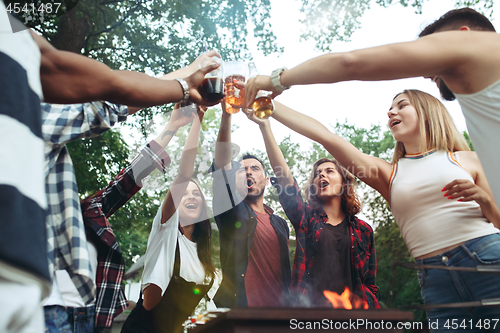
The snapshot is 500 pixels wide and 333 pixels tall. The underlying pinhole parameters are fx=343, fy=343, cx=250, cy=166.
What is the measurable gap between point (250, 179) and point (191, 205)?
664mm

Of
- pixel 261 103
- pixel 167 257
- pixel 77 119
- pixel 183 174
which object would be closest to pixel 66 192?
pixel 77 119

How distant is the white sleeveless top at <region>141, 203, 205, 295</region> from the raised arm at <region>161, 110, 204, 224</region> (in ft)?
0.25

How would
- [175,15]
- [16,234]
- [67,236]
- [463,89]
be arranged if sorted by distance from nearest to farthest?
1. [16,234]
2. [67,236]
3. [463,89]
4. [175,15]

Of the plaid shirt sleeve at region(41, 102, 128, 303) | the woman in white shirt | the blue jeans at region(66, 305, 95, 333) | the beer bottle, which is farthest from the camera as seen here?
the woman in white shirt

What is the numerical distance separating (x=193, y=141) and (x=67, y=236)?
6.29 ft

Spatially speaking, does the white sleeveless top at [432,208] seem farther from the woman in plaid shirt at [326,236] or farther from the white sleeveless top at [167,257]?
the white sleeveless top at [167,257]

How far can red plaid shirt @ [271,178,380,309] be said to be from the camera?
2.71m

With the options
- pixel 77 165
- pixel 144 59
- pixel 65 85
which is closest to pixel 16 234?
pixel 65 85

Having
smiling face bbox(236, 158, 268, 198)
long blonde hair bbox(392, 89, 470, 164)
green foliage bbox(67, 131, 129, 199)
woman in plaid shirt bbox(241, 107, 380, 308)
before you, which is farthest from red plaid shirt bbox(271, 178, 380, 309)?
green foliage bbox(67, 131, 129, 199)

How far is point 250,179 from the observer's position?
3479 millimetres

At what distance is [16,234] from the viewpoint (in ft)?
1.92

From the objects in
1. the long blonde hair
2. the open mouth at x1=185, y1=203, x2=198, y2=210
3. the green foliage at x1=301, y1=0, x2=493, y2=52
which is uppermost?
the green foliage at x1=301, y1=0, x2=493, y2=52

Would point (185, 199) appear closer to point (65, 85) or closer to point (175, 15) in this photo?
point (65, 85)

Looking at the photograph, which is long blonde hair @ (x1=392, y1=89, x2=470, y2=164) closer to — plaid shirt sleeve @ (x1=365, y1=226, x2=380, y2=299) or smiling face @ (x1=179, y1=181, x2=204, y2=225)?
plaid shirt sleeve @ (x1=365, y1=226, x2=380, y2=299)
